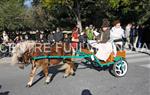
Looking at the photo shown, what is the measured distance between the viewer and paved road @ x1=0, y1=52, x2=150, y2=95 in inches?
394

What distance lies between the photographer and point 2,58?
18.5m

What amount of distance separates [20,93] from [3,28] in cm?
2438

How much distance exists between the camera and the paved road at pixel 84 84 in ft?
32.9

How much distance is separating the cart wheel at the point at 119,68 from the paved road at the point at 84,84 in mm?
173

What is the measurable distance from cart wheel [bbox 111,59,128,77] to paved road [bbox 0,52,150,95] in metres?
0.17

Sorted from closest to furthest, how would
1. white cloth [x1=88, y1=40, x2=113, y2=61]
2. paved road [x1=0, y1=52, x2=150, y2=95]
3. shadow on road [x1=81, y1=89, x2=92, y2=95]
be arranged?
shadow on road [x1=81, y1=89, x2=92, y2=95], paved road [x1=0, y1=52, x2=150, y2=95], white cloth [x1=88, y1=40, x2=113, y2=61]

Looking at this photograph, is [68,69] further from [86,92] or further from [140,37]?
[140,37]

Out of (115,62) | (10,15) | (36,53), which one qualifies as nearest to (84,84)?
(115,62)

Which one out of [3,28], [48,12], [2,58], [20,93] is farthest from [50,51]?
[48,12]

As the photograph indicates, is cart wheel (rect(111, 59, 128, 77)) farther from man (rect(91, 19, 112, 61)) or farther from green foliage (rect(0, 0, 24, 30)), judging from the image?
green foliage (rect(0, 0, 24, 30))

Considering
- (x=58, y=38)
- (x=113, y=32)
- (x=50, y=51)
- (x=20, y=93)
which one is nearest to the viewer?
(x=20, y=93)

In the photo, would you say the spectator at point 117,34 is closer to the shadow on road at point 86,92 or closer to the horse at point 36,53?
the horse at point 36,53

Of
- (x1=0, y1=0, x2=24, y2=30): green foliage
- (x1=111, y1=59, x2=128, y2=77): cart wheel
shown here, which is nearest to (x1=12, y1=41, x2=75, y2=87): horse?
(x1=111, y1=59, x2=128, y2=77): cart wheel

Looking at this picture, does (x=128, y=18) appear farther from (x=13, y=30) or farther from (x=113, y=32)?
(x=113, y=32)
